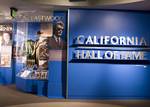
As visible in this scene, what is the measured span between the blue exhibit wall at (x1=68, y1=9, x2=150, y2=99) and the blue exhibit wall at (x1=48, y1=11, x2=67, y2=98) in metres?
0.27

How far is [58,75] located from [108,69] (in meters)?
1.78

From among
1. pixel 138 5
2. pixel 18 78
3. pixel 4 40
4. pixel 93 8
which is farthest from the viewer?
pixel 4 40

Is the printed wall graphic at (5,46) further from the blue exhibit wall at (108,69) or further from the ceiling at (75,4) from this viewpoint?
the blue exhibit wall at (108,69)

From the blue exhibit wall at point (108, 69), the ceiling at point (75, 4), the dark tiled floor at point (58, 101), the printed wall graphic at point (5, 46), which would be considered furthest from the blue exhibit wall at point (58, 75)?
the printed wall graphic at point (5, 46)

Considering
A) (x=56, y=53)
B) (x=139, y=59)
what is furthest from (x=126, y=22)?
(x=56, y=53)

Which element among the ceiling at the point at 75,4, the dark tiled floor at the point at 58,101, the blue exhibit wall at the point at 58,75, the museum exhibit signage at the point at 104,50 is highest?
the ceiling at the point at 75,4

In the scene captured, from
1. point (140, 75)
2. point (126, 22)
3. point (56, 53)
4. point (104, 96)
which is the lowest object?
point (104, 96)

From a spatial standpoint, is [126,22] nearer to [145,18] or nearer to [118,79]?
[145,18]

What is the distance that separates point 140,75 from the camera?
11.3 metres

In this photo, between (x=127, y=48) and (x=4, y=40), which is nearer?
(x=127, y=48)

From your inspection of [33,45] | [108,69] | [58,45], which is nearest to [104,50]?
[108,69]

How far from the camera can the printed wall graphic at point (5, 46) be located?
54.3 ft

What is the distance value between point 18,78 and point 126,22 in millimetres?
5457

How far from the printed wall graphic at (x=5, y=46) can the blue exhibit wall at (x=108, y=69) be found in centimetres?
625
